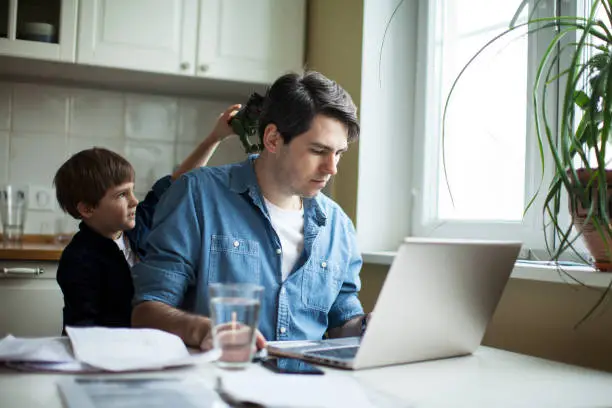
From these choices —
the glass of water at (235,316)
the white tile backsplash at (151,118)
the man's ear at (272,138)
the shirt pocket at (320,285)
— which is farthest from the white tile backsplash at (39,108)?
the glass of water at (235,316)

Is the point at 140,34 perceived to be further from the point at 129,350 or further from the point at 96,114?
the point at 129,350

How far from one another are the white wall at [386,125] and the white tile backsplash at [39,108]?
131cm

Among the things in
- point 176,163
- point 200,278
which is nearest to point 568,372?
point 200,278

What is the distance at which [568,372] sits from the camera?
124 centimetres

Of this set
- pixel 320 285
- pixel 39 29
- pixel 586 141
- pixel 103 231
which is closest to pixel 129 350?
pixel 320 285

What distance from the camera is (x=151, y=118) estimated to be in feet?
10.4

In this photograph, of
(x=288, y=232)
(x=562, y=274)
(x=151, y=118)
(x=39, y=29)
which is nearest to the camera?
(x=562, y=274)

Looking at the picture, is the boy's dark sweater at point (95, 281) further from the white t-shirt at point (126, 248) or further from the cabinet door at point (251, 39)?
the cabinet door at point (251, 39)

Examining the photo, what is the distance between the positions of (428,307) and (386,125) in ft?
5.16

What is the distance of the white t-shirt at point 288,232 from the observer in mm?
1698

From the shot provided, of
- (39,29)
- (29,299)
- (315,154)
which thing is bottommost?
(29,299)

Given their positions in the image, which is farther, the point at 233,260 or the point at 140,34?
the point at 140,34

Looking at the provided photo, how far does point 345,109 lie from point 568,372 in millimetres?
753

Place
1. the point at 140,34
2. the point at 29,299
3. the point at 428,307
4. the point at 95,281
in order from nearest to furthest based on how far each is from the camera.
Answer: the point at 428,307
the point at 95,281
the point at 29,299
the point at 140,34
